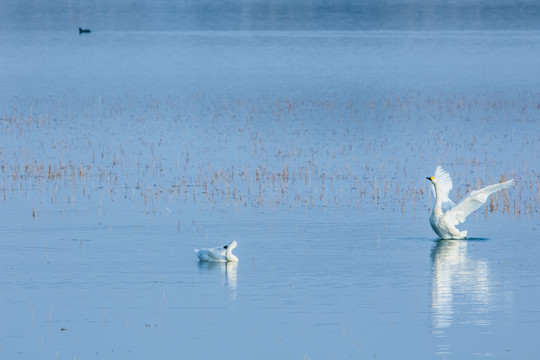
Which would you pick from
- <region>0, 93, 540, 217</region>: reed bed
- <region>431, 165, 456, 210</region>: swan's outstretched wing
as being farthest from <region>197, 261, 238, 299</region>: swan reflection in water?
<region>0, 93, 540, 217</region>: reed bed

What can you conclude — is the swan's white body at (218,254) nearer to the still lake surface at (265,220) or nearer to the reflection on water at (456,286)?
the still lake surface at (265,220)

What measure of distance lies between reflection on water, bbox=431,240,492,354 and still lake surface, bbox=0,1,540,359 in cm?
5

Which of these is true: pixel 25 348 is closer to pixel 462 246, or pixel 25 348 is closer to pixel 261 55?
pixel 462 246

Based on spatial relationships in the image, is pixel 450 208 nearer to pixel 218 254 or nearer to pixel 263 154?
pixel 218 254

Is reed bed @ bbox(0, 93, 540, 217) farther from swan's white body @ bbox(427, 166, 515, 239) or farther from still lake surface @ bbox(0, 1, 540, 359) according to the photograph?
swan's white body @ bbox(427, 166, 515, 239)

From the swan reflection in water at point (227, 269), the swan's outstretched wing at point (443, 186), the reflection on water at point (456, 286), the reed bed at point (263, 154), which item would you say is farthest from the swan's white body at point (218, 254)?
the reed bed at point (263, 154)

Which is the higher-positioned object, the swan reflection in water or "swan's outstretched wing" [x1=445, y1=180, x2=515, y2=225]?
"swan's outstretched wing" [x1=445, y1=180, x2=515, y2=225]

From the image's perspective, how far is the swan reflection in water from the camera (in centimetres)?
1789

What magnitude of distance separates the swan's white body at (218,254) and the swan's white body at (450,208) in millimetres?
4134

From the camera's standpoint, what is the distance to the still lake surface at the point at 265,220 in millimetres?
15250

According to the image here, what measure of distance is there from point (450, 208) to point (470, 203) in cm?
44

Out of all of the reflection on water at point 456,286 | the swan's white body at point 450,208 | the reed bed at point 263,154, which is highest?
the reed bed at point 263,154

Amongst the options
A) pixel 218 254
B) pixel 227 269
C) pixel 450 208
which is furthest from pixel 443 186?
pixel 227 269

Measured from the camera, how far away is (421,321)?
15.7 metres
